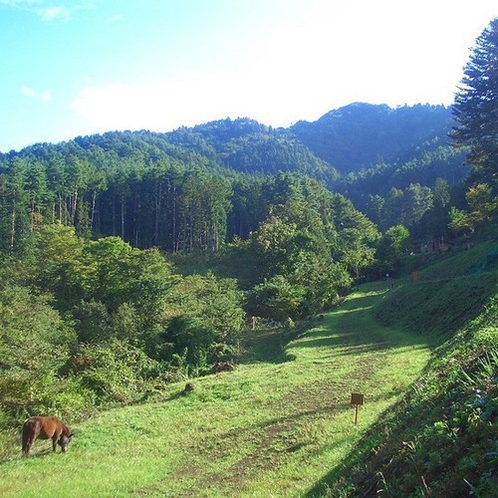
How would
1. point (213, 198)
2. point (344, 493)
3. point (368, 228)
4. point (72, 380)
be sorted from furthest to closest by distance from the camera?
point (368, 228)
point (213, 198)
point (72, 380)
point (344, 493)

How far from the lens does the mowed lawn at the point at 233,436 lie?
1014cm

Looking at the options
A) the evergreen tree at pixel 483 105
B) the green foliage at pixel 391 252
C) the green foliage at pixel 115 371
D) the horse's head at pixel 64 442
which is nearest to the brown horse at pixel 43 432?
the horse's head at pixel 64 442

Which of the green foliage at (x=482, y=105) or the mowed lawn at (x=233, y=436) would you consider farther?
the green foliage at (x=482, y=105)

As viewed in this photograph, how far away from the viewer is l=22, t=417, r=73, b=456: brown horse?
13305 mm

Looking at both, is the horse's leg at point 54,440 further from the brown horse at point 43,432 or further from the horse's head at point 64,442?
the horse's head at point 64,442

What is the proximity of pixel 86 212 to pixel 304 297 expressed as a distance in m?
52.4

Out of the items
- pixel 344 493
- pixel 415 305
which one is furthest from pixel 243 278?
pixel 344 493

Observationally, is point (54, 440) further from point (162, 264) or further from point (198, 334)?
point (162, 264)

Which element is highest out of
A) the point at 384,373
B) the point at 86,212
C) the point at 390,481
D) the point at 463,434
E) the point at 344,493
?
the point at 86,212

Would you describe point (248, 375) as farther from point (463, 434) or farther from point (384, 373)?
point (463, 434)

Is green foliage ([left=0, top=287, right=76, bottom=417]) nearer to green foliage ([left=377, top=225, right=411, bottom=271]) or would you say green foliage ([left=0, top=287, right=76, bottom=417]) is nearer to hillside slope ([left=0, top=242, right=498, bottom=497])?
hillside slope ([left=0, top=242, right=498, bottom=497])

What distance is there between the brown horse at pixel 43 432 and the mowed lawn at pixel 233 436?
0.34 m

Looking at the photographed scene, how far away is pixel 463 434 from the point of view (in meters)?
5.54

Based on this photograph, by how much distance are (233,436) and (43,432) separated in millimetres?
5376
